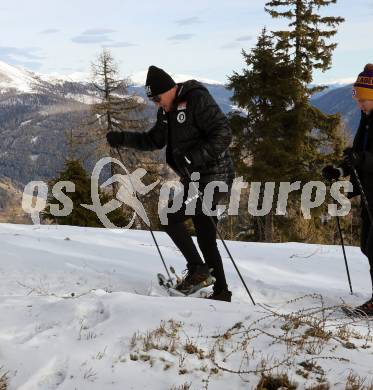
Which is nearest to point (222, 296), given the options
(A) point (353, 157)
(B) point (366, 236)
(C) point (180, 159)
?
(C) point (180, 159)

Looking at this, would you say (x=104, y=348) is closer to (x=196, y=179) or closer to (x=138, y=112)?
(x=196, y=179)

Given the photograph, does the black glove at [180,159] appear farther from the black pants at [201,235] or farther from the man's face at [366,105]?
the man's face at [366,105]

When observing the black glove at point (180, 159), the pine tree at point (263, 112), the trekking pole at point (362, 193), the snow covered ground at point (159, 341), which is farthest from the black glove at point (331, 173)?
the pine tree at point (263, 112)

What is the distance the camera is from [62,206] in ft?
76.1

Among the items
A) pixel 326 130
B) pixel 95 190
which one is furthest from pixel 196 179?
pixel 326 130

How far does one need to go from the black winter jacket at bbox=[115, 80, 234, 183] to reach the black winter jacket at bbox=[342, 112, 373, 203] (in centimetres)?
130

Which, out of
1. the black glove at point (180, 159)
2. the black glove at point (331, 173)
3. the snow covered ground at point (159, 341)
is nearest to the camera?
the snow covered ground at point (159, 341)

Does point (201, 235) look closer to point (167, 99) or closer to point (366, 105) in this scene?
point (167, 99)

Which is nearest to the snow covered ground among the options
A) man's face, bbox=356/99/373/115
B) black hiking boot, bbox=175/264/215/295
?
black hiking boot, bbox=175/264/215/295

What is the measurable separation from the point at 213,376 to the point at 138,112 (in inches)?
1143

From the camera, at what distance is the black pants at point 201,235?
4.78 metres

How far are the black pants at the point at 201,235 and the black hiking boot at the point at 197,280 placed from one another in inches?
2.5

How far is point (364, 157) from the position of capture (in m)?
4.62

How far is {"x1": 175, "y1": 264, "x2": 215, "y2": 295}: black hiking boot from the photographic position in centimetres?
488
